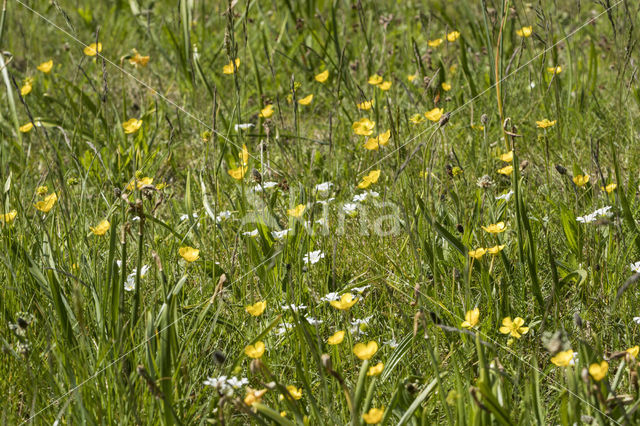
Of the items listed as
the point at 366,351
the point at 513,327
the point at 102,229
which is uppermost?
the point at 102,229

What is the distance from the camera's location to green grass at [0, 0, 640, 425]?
1.37 m

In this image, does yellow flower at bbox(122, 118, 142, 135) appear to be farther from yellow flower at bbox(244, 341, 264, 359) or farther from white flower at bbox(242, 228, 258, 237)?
yellow flower at bbox(244, 341, 264, 359)

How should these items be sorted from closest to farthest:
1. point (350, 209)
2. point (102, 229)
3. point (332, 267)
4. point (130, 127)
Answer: point (102, 229), point (332, 267), point (350, 209), point (130, 127)

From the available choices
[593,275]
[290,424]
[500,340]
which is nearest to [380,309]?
[500,340]

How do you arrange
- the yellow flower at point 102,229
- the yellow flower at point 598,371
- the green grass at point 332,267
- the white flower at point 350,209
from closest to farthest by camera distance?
the yellow flower at point 598,371 < the green grass at point 332,267 < the yellow flower at point 102,229 < the white flower at point 350,209

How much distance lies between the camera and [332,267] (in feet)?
5.98

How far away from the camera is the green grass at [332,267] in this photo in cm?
137

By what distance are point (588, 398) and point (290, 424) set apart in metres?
0.53

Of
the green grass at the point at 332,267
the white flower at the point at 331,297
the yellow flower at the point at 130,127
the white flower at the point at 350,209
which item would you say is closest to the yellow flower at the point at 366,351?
the green grass at the point at 332,267

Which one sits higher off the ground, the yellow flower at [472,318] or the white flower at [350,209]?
the yellow flower at [472,318]

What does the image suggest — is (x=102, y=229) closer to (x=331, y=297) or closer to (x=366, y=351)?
(x=331, y=297)

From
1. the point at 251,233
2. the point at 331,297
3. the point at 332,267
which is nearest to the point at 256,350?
the point at 331,297

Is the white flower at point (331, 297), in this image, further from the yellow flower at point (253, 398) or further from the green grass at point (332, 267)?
the yellow flower at point (253, 398)

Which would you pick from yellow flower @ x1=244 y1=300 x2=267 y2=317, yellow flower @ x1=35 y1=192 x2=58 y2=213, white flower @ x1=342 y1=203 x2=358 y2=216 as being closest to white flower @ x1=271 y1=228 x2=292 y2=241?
white flower @ x1=342 y1=203 x2=358 y2=216
